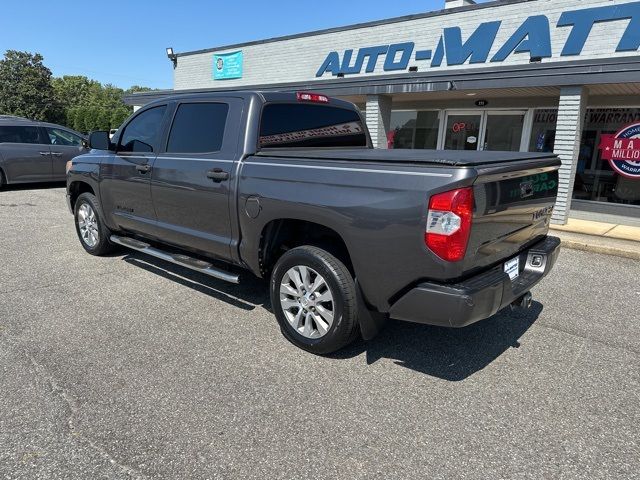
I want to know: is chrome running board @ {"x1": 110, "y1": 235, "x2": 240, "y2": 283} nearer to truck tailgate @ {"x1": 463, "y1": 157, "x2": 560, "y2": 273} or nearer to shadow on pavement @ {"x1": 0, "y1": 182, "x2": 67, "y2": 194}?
truck tailgate @ {"x1": 463, "y1": 157, "x2": 560, "y2": 273}

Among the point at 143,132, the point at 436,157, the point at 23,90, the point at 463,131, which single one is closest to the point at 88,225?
the point at 143,132

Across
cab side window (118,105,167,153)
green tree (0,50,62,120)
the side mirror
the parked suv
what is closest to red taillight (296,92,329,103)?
cab side window (118,105,167,153)

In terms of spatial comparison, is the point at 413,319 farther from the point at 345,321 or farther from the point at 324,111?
the point at 324,111

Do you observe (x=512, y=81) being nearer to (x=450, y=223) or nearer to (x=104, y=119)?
(x=450, y=223)

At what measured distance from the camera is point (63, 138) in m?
12.4

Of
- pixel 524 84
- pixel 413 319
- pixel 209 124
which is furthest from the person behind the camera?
pixel 524 84

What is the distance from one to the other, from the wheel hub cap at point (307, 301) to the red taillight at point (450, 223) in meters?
0.90

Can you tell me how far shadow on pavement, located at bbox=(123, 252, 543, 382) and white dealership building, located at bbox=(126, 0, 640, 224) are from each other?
204 inches

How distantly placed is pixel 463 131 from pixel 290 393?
9897 mm

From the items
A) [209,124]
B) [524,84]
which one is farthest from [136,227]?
[524,84]

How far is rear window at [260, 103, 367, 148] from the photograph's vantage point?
3975mm

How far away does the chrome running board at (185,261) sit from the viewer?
3893mm

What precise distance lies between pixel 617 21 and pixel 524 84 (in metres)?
2.27

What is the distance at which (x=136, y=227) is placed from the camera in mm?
5004
